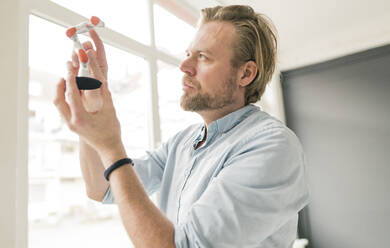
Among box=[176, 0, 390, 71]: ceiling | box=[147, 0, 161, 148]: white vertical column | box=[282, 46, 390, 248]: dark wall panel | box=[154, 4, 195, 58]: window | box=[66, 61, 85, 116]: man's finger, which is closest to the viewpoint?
box=[66, 61, 85, 116]: man's finger

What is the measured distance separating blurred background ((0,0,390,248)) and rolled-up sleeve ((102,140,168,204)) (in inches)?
16.8

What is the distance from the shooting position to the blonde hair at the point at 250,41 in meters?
1.08

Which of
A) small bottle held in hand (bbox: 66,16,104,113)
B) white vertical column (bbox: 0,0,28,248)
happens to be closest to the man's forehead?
small bottle held in hand (bbox: 66,16,104,113)

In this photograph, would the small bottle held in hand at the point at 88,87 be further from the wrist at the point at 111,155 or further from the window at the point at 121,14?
the window at the point at 121,14

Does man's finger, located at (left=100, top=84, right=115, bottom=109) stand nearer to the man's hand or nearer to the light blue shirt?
the man's hand

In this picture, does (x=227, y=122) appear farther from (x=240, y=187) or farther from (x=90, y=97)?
(x=90, y=97)

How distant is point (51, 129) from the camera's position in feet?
4.44

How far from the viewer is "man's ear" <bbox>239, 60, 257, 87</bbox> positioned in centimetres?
108

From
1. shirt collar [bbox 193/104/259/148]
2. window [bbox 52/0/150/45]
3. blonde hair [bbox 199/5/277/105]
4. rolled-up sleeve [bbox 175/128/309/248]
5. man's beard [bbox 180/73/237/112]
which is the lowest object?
rolled-up sleeve [bbox 175/128/309/248]

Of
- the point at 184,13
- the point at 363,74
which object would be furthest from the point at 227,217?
the point at 363,74

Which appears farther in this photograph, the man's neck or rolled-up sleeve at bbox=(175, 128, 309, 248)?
the man's neck

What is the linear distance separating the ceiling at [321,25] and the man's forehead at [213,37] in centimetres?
130

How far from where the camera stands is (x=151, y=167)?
103cm

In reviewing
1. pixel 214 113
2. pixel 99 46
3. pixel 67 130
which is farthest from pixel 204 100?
pixel 67 130
